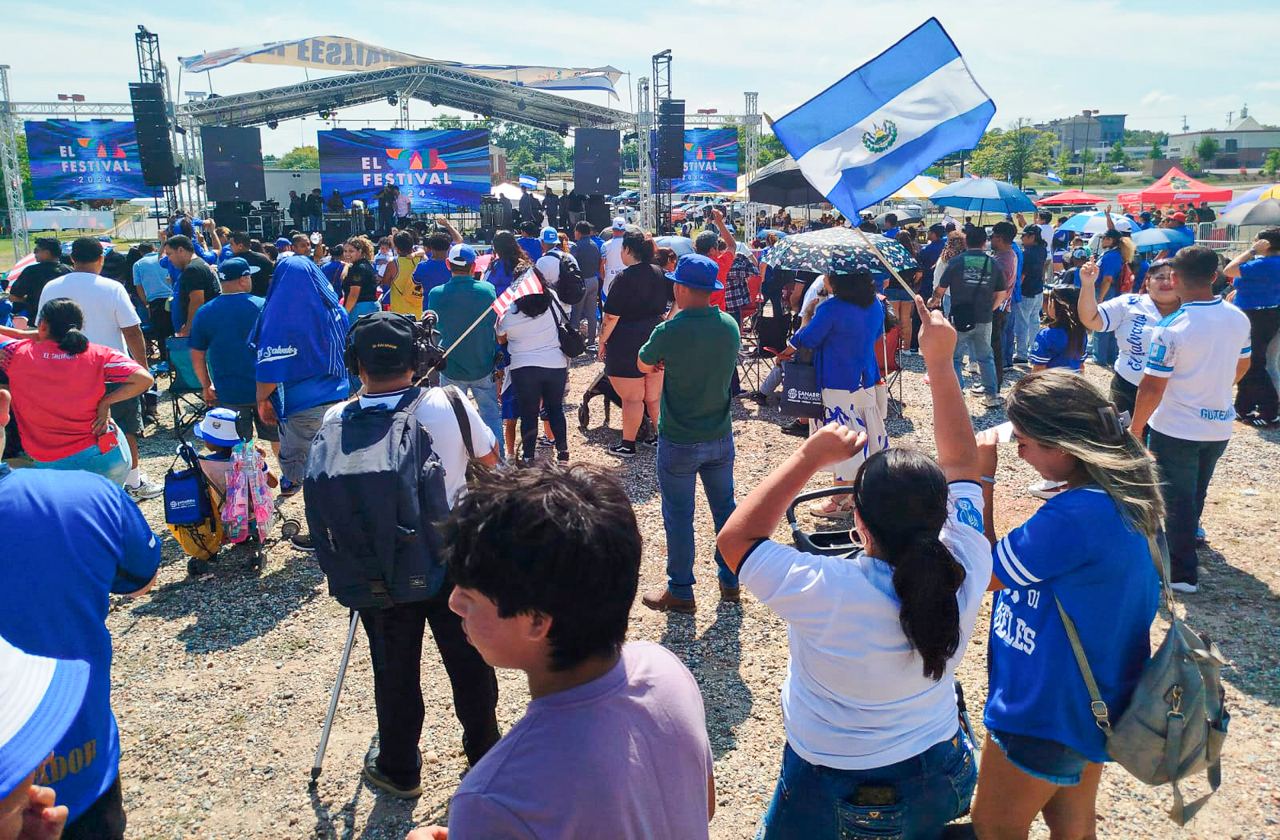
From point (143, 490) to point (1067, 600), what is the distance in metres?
6.71

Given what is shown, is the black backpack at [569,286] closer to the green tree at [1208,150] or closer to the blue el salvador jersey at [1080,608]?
→ the blue el salvador jersey at [1080,608]

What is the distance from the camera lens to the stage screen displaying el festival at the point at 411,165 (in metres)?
24.3

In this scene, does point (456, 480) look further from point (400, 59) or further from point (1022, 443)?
point (400, 59)

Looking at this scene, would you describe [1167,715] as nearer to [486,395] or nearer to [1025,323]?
[486,395]

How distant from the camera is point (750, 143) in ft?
72.7

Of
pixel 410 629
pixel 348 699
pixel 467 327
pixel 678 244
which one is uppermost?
pixel 678 244

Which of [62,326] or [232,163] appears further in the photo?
[232,163]

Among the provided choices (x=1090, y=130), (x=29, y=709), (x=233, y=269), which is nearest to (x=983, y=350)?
(x=233, y=269)

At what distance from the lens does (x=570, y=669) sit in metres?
1.38

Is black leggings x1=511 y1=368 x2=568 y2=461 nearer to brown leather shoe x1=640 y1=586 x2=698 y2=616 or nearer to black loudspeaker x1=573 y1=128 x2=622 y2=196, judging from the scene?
brown leather shoe x1=640 y1=586 x2=698 y2=616

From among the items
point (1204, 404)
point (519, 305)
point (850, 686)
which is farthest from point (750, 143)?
point (850, 686)

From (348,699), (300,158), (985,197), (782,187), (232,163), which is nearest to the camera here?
(348,699)

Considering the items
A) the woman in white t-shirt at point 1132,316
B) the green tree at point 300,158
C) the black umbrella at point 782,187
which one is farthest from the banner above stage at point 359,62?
the green tree at point 300,158

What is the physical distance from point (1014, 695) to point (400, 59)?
2893 cm
